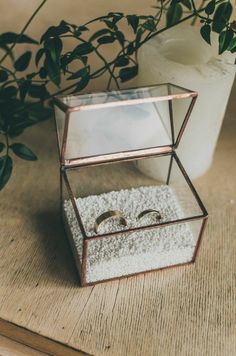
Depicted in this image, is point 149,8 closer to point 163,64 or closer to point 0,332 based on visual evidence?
point 163,64

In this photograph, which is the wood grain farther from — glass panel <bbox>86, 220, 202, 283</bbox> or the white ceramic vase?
the white ceramic vase

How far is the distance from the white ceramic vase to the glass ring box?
26 millimetres

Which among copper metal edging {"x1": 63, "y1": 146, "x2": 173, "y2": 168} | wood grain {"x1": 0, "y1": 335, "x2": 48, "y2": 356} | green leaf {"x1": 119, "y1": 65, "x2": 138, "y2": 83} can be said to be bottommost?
wood grain {"x1": 0, "y1": 335, "x2": 48, "y2": 356}

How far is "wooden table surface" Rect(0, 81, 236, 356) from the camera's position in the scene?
0.55m

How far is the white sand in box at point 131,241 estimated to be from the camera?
0.58 m

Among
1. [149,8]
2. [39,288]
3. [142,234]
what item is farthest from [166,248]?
[149,8]

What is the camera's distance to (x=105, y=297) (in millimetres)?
587

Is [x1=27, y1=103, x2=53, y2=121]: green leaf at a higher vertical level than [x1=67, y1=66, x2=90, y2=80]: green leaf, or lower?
lower

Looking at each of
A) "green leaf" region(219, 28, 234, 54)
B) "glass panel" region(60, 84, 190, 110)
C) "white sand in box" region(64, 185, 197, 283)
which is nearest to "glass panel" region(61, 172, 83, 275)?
"white sand in box" region(64, 185, 197, 283)

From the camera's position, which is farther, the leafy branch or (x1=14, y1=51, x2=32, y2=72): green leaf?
(x1=14, y1=51, x2=32, y2=72): green leaf

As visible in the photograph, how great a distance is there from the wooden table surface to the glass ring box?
2 centimetres

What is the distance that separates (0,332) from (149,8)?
0.49m

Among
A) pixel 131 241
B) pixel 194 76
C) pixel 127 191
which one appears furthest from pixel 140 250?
pixel 194 76

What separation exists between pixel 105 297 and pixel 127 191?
0.48ft
